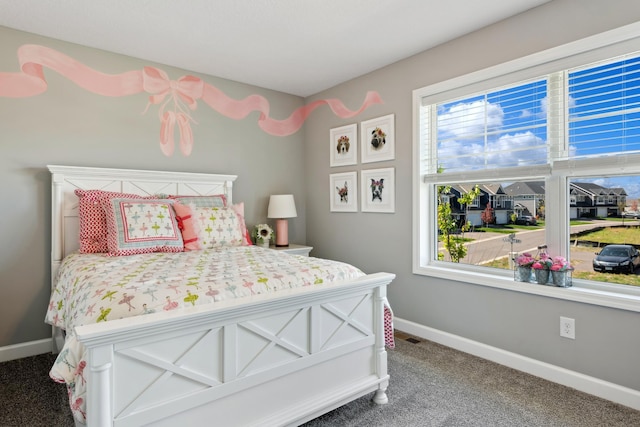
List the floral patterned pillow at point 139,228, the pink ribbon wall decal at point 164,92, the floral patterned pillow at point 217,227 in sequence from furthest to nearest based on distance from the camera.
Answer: the floral patterned pillow at point 217,227
the pink ribbon wall decal at point 164,92
the floral patterned pillow at point 139,228

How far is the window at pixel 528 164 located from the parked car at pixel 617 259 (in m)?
0.04

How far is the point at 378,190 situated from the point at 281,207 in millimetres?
1028

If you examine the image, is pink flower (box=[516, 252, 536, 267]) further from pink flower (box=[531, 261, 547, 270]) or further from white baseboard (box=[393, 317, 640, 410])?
white baseboard (box=[393, 317, 640, 410])

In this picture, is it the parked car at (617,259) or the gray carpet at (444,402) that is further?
the parked car at (617,259)

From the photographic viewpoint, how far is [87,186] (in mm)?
2865

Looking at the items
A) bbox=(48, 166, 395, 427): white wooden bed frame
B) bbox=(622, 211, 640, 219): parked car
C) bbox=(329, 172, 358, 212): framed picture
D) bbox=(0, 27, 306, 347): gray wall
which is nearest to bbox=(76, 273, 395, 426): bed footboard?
bbox=(48, 166, 395, 427): white wooden bed frame

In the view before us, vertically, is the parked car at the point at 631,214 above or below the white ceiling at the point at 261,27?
below

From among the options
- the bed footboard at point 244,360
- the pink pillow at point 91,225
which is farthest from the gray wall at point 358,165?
the bed footboard at point 244,360

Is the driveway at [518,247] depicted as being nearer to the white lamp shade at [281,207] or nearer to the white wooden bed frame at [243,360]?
the white wooden bed frame at [243,360]

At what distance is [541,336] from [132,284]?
2437mm

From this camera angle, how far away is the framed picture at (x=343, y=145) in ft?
12.0

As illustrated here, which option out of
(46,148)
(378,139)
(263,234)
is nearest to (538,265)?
(378,139)

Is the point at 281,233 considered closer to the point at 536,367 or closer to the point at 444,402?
A: the point at 444,402

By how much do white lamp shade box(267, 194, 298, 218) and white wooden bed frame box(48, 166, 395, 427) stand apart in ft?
6.24
